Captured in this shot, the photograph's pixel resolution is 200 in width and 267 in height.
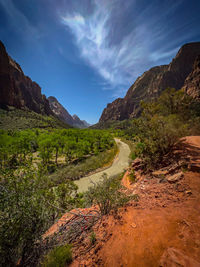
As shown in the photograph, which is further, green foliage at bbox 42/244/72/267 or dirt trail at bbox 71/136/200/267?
green foliage at bbox 42/244/72/267

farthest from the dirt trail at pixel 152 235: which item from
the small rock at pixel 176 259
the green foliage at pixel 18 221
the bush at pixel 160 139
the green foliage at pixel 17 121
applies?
the green foliage at pixel 17 121

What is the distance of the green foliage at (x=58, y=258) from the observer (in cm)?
→ 244

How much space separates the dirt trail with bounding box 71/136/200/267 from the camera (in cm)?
204

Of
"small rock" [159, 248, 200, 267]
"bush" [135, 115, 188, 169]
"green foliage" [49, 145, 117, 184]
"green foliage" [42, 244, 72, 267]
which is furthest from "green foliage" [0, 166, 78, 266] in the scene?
"green foliage" [49, 145, 117, 184]

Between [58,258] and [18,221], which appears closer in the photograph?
[58,258]

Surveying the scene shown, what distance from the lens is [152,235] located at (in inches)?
101

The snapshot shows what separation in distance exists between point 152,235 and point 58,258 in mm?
2547

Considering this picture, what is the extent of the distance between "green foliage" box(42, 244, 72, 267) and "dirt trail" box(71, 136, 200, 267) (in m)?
0.22

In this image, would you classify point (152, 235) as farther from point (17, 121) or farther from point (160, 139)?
point (17, 121)

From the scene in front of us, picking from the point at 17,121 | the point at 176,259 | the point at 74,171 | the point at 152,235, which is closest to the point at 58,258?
the point at 152,235

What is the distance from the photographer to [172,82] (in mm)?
118562

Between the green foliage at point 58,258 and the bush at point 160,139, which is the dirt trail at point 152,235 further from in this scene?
the bush at point 160,139

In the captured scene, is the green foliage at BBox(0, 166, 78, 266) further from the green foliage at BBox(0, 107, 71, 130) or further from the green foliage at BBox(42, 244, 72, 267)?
the green foliage at BBox(0, 107, 71, 130)

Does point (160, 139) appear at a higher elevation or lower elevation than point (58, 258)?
higher
